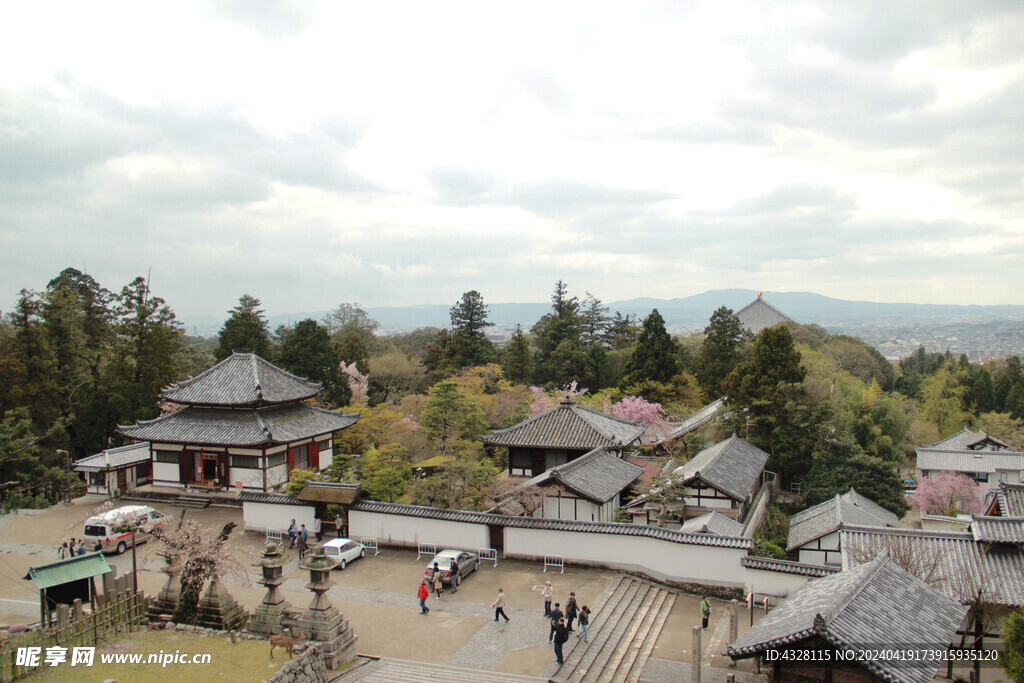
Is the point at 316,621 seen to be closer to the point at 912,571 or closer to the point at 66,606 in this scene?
the point at 66,606

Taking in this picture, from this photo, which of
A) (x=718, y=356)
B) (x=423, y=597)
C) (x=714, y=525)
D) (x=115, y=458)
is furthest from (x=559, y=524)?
(x=718, y=356)

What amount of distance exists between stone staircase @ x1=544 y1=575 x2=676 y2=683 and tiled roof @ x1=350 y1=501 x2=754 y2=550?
146 centimetres

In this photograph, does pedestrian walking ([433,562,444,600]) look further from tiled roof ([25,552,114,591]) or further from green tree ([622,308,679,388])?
green tree ([622,308,679,388])

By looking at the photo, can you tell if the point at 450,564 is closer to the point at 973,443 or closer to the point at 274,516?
the point at 274,516

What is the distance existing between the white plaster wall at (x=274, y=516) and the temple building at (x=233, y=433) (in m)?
4.66

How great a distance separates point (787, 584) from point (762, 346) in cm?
1913

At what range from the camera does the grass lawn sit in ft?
39.0

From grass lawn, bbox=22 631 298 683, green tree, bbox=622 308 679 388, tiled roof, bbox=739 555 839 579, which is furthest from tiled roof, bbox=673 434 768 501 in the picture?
grass lawn, bbox=22 631 298 683

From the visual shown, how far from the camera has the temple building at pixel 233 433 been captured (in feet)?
93.7

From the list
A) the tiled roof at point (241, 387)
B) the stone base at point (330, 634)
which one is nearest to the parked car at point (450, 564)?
the stone base at point (330, 634)

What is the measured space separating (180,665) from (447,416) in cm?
1609

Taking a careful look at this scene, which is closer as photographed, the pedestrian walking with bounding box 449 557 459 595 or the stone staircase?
the stone staircase

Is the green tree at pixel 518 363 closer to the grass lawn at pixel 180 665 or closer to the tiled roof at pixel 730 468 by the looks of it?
the tiled roof at pixel 730 468

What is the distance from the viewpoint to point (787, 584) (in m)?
17.2
